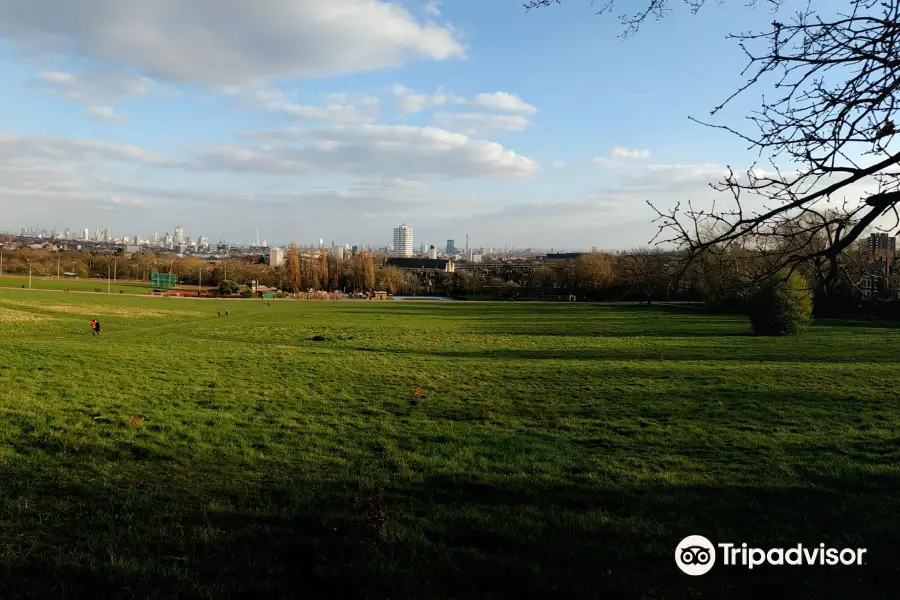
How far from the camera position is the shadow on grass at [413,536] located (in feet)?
10.5

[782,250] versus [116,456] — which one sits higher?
[782,250]

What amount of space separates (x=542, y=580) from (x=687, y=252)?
2.48 meters

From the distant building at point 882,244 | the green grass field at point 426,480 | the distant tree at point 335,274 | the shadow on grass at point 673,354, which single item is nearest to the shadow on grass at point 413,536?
the green grass field at point 426,480

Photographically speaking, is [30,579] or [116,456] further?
[116,456]

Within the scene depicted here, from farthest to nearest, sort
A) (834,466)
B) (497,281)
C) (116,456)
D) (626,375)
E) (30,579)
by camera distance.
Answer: (497,281) → (626,375) → (834,466) → (116,456) → (30,579)

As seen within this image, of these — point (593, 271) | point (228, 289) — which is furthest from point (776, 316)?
point (228, 289)

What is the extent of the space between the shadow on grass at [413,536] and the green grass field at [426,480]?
0.02m

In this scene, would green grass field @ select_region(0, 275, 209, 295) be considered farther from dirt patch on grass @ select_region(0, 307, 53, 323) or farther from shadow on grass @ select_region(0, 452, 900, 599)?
shadow on grass @ select_region(0, 452, 900, 599)

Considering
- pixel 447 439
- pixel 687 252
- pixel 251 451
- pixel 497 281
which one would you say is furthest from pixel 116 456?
pixel 497 281

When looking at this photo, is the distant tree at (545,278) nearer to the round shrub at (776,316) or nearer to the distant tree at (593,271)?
the distant tree at (593,271)

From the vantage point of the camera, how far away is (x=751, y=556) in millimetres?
3779

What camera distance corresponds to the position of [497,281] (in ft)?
305

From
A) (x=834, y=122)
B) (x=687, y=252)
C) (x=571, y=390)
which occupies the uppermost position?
(x=834, y=122)

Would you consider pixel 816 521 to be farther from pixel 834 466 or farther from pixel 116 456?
pixel 116 456
